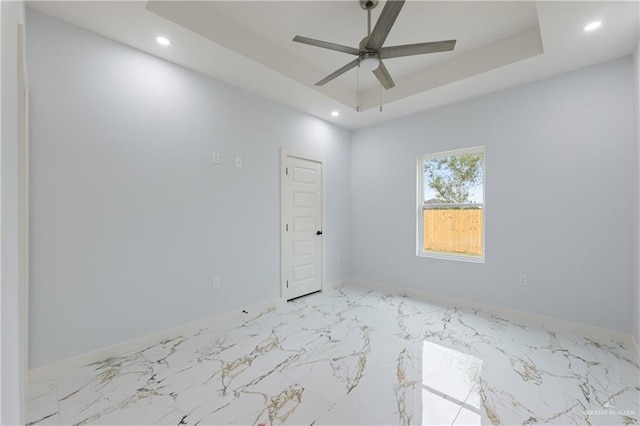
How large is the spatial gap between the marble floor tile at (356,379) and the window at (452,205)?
3.56 ft

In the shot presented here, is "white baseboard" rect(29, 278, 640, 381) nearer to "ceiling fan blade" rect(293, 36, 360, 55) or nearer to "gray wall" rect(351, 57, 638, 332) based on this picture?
"gray wall" rect(351, 57, 638, 332)

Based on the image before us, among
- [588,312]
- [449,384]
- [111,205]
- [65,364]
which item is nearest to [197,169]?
[111,205]

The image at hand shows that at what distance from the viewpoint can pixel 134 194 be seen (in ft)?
8.15

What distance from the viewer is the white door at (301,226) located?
3.79 metres

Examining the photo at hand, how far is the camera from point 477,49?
117 inches

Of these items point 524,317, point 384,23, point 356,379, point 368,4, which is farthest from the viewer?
point 524,317

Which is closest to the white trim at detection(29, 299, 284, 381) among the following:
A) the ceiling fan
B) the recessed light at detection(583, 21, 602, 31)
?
the ceiling fan

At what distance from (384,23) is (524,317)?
3.38 metres

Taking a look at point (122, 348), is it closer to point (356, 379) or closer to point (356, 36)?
point (356, 379)

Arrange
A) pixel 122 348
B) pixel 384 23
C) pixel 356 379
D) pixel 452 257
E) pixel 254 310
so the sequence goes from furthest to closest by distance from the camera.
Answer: pixel 452 257, pixel 254 310, pixel 122 348, pixel 356 379, pixel 384 23

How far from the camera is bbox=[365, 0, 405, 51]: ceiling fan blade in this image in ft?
5.37

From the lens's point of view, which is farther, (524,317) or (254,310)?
(254,310)

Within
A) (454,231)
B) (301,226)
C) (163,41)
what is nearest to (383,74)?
(163,41)

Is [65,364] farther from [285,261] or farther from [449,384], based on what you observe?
[449,384]
